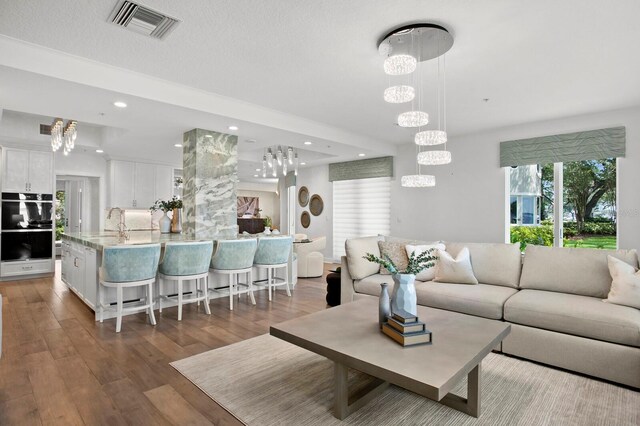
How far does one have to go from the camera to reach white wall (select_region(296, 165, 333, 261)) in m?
8.91

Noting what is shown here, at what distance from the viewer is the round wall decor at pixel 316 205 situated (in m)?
9.13

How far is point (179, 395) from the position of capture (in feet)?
7.75

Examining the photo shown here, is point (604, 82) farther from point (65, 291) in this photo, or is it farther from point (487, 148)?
point (65, 291)

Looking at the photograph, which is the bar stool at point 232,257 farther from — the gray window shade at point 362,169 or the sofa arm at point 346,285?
the gray window shade at point 362,169

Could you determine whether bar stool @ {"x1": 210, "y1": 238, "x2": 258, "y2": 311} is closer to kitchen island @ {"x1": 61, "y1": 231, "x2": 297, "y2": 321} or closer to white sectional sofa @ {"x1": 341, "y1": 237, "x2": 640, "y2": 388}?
kitchen island @ {"x1": 61, "y1": 231, "x2": 297, "y2": 321}

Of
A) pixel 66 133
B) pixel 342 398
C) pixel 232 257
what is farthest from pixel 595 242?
pixel 66 133

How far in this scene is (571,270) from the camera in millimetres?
3350

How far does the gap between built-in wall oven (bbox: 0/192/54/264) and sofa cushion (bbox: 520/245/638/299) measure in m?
7.87

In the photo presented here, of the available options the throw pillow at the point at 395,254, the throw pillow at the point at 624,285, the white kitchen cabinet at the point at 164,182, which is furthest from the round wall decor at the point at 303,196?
the throw pillow at the point at 624,285

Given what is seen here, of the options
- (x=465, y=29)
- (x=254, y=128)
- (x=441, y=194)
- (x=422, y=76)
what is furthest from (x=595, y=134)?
(x=254, y=128)

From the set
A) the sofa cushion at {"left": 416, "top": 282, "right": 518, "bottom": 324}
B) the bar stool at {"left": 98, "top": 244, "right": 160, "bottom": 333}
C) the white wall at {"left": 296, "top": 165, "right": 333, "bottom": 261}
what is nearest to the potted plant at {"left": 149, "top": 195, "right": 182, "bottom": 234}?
the bar stool at {"left": 98, "top": 244, "right": 160, "bottom": 333}

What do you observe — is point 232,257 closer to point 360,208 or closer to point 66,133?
point 66,133

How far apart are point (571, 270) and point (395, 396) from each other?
227cm

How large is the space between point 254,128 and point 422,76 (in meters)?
2.39
